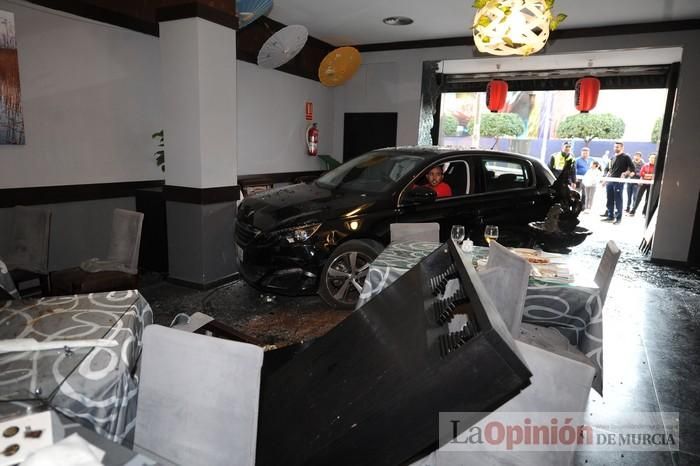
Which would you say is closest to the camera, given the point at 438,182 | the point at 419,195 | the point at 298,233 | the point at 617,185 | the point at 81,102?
the point at 298,233

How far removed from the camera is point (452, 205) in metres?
3.99

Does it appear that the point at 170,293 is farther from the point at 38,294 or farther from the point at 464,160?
the point at 464,160

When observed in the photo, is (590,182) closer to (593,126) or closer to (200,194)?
(593,126)

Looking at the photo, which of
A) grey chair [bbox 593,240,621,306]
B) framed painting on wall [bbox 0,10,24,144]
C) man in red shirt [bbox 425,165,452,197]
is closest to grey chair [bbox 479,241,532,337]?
grey chair [bbox 593,240,621,306]

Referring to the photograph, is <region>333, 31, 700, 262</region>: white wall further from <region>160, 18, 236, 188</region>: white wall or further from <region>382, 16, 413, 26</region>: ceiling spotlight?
<region>160, 18, 236, 188</region>: white wall

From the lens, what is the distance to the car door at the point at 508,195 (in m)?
4.21

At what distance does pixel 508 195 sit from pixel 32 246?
13.8ft

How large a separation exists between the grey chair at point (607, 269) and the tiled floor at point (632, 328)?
26.7 inches

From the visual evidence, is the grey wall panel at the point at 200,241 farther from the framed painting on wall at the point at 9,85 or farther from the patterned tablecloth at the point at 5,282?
the patterned tablecloth at the point at 5,282

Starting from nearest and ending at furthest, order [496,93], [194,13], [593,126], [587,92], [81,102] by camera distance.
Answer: [194,13]
[81,102]
[587,92]
[496,93]
[593,126]

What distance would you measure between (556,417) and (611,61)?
23.0 feet

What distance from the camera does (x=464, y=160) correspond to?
164 inches

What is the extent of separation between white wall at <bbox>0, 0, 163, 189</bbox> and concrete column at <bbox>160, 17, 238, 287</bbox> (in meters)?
0.71

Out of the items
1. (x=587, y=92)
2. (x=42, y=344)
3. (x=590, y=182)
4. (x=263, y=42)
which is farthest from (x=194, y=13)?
(x=590, y=182)
